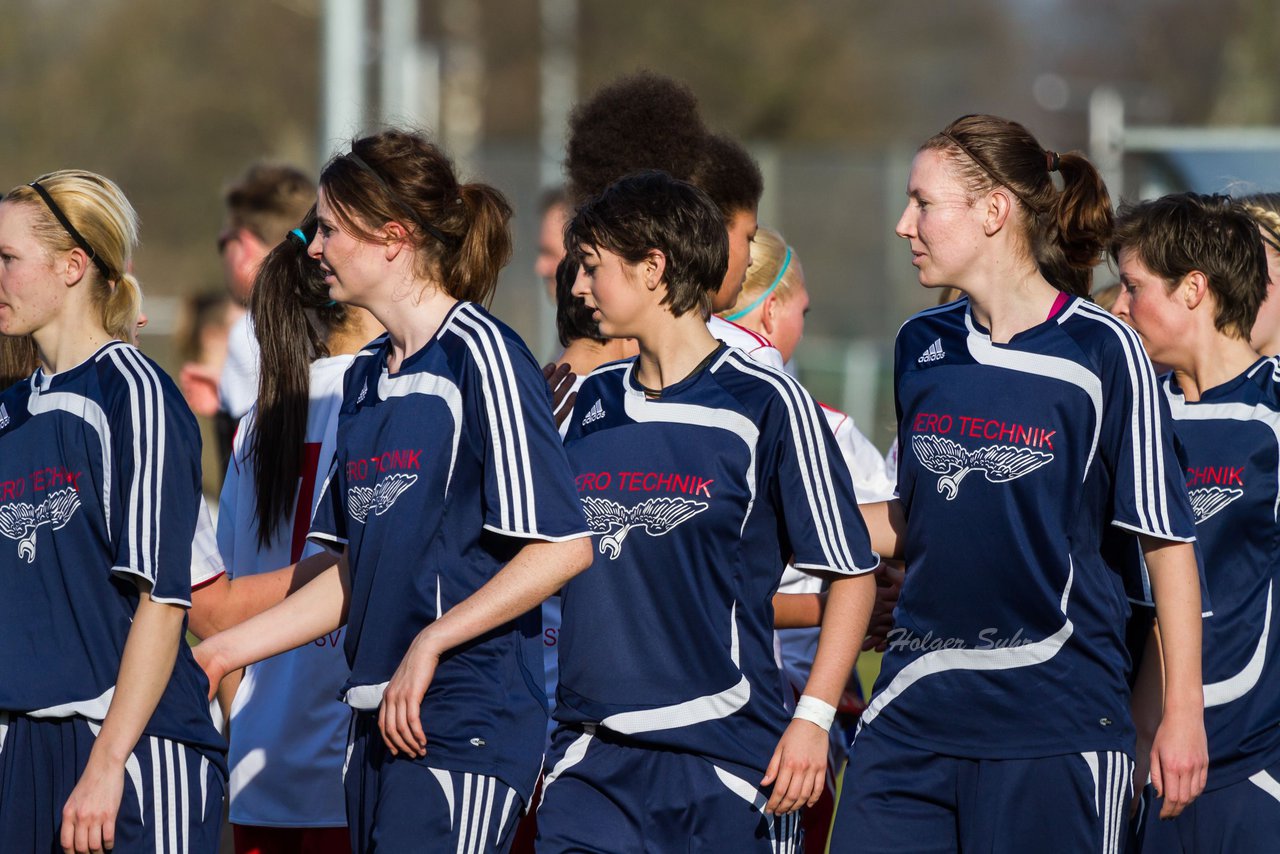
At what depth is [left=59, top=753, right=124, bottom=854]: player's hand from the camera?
3.05 meters

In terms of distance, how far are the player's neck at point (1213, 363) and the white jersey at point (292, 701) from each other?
2121 millimetres

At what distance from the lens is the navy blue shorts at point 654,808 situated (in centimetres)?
335

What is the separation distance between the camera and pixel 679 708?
337 centimetres

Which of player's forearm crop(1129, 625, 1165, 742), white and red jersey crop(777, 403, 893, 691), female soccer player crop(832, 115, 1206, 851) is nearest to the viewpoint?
female soccer player crop(832, 115, 1206, 851)

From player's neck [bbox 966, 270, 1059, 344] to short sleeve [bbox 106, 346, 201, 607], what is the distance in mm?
1721

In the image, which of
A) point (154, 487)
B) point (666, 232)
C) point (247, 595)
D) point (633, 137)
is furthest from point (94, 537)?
point (633, 137)

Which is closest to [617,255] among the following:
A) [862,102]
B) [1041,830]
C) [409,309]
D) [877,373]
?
[409,309]

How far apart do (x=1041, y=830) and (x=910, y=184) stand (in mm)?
1434

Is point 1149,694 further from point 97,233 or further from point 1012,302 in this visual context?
point 97,233

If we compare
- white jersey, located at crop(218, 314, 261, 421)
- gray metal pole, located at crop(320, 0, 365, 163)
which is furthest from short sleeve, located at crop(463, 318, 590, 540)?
gray metal pole, located at crop(320, 0, 365, 163)

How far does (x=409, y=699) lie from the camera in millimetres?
3002

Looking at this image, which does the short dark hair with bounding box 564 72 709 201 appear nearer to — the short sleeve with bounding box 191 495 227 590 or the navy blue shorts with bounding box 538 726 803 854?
the short sleeve with bounding box 191 495 227 590

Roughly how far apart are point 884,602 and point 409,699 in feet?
5.22

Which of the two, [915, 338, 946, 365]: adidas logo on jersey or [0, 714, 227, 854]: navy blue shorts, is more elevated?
[915, 338, 946, 365]: adidas logo on jersey
